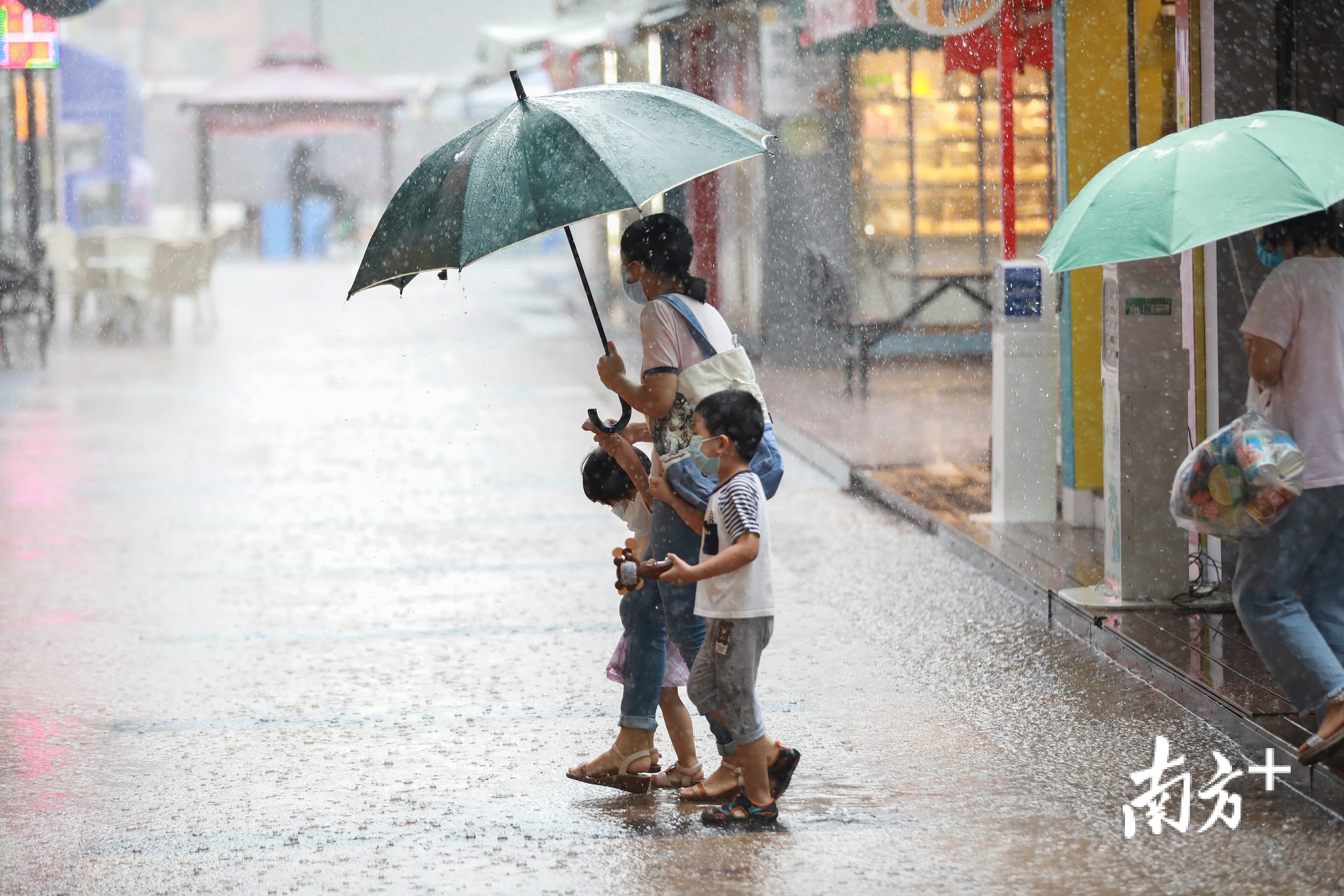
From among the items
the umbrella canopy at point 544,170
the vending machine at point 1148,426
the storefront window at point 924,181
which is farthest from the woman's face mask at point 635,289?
the storefront window at point 924,181

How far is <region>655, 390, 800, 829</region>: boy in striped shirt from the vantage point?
421 centimetres

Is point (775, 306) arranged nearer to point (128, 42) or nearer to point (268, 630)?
point (268, 630)

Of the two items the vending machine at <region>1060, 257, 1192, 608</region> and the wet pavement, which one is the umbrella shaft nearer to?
the wet pavement

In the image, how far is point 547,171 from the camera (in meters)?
4.24

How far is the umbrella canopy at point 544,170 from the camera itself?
13.6 ft

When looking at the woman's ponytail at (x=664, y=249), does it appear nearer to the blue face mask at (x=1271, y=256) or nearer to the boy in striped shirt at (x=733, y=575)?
the boy in striped shirt at (x=733, y=575)

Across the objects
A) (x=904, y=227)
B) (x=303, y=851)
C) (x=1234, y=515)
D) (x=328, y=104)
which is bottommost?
(x=303, y=851)

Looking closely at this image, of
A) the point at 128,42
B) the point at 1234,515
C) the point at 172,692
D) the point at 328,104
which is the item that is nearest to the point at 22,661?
the point at 172,692

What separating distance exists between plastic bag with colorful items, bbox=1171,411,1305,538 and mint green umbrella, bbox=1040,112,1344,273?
1.89ft

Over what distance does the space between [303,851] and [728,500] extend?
1.48 meters

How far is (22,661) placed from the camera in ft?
21.0

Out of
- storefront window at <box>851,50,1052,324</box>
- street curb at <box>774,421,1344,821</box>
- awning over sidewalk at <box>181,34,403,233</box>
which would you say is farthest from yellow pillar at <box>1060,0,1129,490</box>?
awning over sidewalk at <box>181,34,403,233</box>

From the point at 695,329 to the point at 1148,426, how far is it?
2.68m

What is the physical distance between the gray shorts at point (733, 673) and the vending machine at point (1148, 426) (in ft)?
8.51
